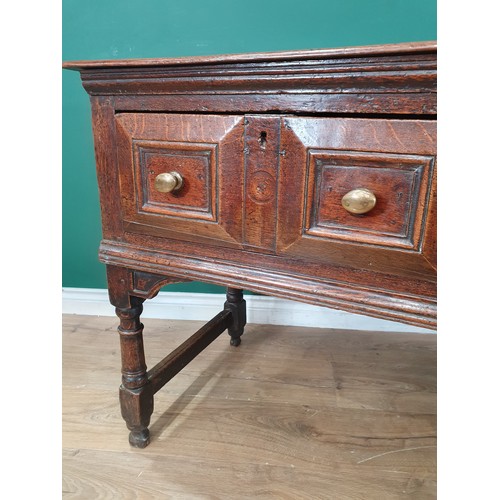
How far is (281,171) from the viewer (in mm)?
600

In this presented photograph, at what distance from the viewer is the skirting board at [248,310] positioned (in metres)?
1.49

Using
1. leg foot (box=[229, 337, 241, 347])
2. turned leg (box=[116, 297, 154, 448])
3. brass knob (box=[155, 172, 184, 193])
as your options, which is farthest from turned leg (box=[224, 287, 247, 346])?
brass knob (box=[155, 172, 184, 193])

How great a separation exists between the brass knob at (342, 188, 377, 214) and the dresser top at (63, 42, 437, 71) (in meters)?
0.17

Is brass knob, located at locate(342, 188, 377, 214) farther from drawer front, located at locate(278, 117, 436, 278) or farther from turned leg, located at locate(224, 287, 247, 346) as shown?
turned leg, located at locate(224, 287, 247, 346)

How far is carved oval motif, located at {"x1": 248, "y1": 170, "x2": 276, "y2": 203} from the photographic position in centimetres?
61

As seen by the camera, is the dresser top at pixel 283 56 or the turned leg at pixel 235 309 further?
the turned leg at pixel 235 309

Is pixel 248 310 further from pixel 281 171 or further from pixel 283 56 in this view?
pixel 283 56

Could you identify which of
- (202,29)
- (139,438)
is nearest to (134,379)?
(139,438)

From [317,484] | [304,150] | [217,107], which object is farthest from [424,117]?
[317,484]

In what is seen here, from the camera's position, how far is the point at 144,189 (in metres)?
0.72

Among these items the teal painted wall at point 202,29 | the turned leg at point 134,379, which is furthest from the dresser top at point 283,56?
the teal painted wall at point 202,29

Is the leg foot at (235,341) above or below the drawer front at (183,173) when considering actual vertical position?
below

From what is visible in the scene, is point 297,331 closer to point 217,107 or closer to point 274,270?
point 274,270

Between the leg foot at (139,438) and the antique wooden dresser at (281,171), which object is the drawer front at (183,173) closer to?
the antique wooden dresser at (281,171)
